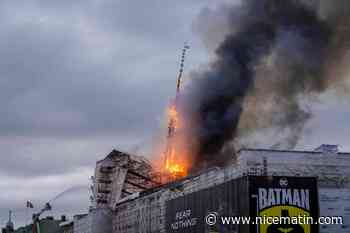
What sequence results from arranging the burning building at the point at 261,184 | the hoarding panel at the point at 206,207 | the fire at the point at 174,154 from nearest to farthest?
the burning building at the point at 261,184 < the hoarding panel at the point at 206,207 < the fire at the point at 174,154

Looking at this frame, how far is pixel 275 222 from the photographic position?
6112cm

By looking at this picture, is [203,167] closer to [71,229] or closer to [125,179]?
[125,179]

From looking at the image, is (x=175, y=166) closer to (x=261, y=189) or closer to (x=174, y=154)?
(x=174, y=154)

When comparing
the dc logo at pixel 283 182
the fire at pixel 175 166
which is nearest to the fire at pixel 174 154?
the fire at pixel 175 166

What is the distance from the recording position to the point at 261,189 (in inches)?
2422

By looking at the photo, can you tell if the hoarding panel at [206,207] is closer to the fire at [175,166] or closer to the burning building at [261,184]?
the burning building at [261,184]

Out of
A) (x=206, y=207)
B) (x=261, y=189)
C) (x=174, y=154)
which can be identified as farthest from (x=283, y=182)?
(x=174, y=154)

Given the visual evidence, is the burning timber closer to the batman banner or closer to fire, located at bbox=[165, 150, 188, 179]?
the batman banner

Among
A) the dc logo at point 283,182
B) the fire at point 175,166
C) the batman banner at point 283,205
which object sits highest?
the fire at point 175,166

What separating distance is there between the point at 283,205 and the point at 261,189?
218 cm

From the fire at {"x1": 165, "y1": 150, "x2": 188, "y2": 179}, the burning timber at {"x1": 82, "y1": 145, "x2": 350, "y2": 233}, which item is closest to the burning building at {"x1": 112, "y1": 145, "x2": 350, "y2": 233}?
the burning timber at {"x1": 82, "y1": 145, "x2": 350, "y2": 233}

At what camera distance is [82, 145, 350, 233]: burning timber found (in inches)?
2424

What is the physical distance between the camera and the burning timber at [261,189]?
6156cm

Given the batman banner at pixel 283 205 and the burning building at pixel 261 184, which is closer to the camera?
the batman banner at pixel 283 205
